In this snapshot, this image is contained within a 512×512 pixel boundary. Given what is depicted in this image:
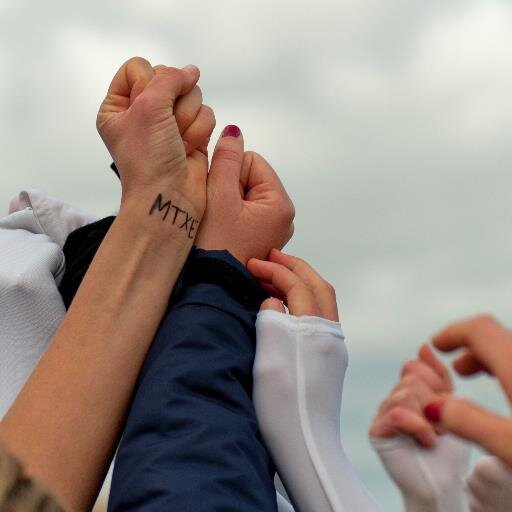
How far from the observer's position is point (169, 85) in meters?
2.10

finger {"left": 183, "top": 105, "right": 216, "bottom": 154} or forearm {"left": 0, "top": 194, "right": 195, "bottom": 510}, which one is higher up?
finger {"left": 183, "top": 105, "right": 216, "bottom": 154}

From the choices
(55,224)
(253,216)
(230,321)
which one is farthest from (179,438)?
(55,224)

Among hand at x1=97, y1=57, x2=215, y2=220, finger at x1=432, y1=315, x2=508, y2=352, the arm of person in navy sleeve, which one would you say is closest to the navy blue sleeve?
the arm of person in navy sleeve

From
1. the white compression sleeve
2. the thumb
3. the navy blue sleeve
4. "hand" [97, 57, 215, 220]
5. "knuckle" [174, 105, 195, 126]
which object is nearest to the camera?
the thumb

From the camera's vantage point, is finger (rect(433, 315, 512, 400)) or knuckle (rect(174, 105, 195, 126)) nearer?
finger (rect(433, 315, 512, 400))

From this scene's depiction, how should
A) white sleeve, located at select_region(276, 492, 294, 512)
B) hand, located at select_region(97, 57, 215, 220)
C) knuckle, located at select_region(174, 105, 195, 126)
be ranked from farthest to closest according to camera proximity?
knuckle, located at select_region(174, 105, 195, 126), hand, located at select_region(97, 57, 215, 220), white sleeve, located at select_region(276, 492, 294, 512)

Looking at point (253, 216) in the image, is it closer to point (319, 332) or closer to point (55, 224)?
point (319, 332)

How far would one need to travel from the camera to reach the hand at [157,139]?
2.04m

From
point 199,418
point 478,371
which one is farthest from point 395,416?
point 199,418

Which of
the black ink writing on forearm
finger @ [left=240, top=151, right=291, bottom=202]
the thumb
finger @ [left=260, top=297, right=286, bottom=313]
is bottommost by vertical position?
finger @ [left=260, top=297, right=286, bottom=313]

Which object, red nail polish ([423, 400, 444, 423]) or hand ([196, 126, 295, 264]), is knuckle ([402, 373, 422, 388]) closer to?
red nail polish ([423, 400, 444, 423])

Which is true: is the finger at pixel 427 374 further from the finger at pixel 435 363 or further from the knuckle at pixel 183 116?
the knuckle at pixel 183 116

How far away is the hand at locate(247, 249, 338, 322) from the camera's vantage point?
6.21 ft

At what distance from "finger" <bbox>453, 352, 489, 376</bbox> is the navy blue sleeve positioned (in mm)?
547
